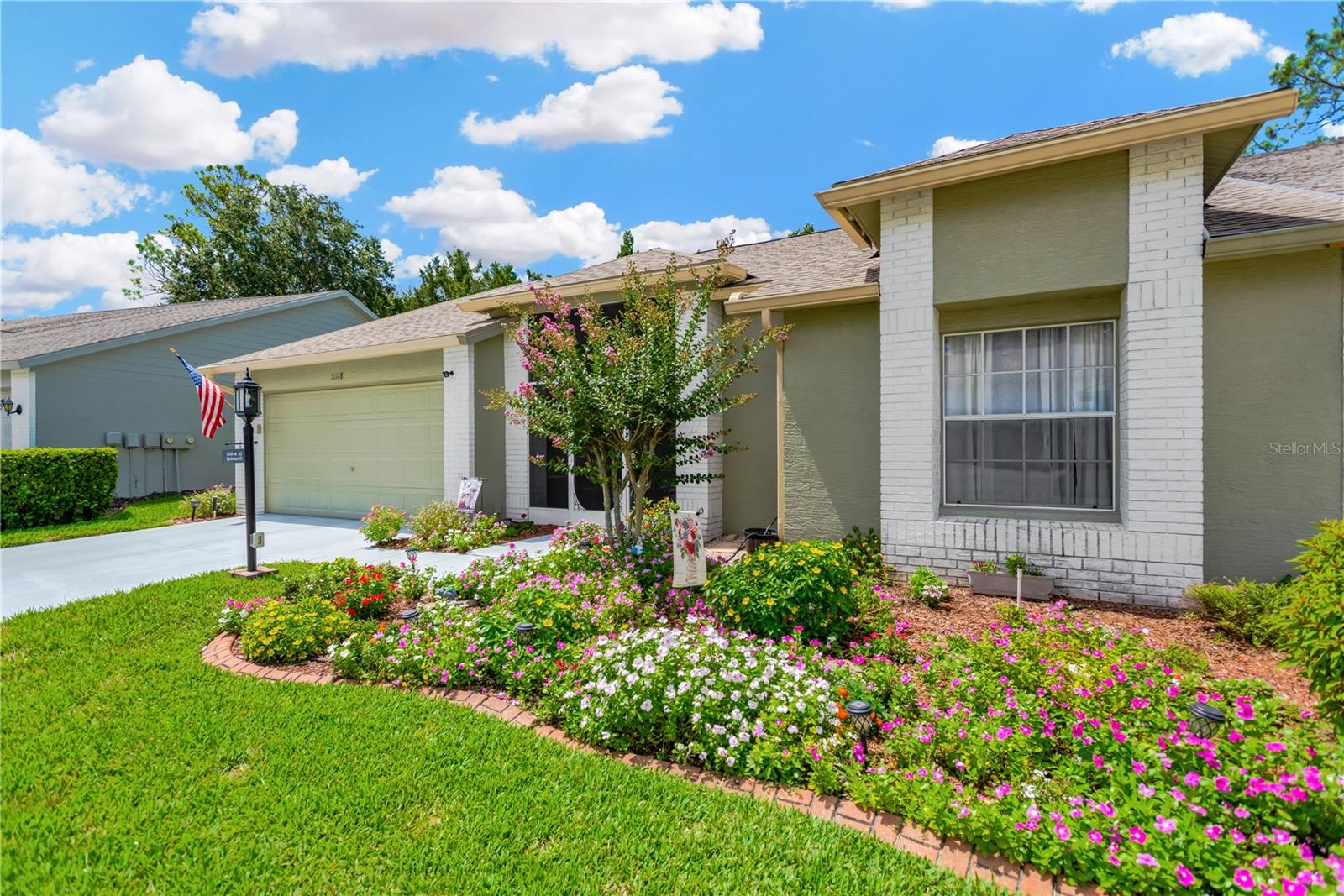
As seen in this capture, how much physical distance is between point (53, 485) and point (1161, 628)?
704 inches

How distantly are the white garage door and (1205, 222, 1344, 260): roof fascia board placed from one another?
11155 mm

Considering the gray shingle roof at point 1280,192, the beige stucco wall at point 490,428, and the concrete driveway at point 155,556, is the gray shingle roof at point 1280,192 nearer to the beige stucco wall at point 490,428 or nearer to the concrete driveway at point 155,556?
the concrete driveway at point 155,556

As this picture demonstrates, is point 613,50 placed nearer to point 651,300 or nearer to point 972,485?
point 651,300

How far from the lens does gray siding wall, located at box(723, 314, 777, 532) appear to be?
29.0 ft

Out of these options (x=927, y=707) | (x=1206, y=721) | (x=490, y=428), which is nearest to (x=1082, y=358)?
(x=1206, y=721)

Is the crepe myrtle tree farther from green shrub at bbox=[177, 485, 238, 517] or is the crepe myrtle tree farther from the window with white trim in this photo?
green shrub at bbox=[177, 485, 238, 517]

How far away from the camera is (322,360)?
1219 cm

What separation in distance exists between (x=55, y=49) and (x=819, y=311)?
841 centimetres

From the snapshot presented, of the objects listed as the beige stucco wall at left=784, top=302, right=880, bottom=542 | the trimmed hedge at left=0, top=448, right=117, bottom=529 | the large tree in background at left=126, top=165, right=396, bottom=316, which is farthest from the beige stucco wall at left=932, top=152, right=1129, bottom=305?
the large tree in background at left=126, top=165, right=396, bottom=316

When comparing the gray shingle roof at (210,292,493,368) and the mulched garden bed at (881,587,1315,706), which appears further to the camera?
the gray shingle roof at (210,292,493,368)

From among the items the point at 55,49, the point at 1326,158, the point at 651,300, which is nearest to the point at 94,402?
the point at 55,49

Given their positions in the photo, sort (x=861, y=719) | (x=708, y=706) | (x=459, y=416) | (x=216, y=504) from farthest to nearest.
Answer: (x=216, y=504), (x=459, y=416), (x=708, y=706), (x=861, y=719)

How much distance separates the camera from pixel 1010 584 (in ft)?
19.6

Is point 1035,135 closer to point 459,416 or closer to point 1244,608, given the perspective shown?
point 1244,608
